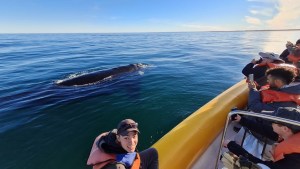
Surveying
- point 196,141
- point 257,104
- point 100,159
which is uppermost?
point 257,104

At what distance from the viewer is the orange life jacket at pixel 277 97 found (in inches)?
154

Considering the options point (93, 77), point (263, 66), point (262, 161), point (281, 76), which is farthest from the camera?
point (93, 77)

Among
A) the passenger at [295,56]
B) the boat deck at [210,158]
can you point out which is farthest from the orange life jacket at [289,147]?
the passenger at [295,56]

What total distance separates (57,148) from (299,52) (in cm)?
771

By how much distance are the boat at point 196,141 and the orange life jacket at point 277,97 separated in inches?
45.0

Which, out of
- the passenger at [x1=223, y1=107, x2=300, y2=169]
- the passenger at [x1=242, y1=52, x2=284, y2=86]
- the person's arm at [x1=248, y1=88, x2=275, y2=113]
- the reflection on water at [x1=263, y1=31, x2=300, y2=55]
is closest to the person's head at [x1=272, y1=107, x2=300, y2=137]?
the passenger at [x1=223, y1=107, x2=300, y2=169]

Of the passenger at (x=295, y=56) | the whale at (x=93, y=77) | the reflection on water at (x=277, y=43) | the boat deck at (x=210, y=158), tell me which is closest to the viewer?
the boat deck at (x=210, y=158)

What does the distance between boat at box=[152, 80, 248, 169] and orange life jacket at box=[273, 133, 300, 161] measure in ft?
3.51

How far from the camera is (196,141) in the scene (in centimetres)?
424

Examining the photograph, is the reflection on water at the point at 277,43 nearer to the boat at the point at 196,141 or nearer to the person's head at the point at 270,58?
the person's head at the point at 270,58

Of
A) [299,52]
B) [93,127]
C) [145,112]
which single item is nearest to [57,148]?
[93,127]

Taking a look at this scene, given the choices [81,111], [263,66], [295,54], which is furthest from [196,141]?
[81,111]

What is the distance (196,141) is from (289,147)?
1.86 meters

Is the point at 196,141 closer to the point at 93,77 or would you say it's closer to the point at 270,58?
the point at 270,58
